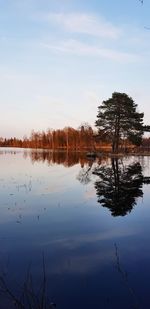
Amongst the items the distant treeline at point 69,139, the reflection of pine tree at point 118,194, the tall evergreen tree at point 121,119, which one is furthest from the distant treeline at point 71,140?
the reflection of pine tree at point 118,194

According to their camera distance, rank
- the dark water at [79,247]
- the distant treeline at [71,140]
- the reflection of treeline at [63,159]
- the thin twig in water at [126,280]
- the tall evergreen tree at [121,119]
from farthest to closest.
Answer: the distant treeline at [71,140] → the tall evergreen tree at [121,119] → the reflection of treeline at [63,159] → the dark water at [79,247] → the thin twig in water at [126,280]

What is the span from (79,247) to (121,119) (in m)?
53.2

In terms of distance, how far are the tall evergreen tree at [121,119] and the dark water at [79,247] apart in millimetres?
43982

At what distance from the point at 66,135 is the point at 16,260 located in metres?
134

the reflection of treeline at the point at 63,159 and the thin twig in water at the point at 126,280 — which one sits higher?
the reflection of treeline at the point at 63,159

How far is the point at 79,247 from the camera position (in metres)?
9.00

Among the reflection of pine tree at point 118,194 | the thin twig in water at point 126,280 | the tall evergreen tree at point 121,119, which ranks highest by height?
the tall evergreen tree at point 121,119

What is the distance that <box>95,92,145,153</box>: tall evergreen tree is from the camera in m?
60.2

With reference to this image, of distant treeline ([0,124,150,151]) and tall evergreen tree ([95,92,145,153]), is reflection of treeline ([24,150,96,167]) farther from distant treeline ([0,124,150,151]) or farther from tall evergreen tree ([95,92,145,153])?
distant treeline ([0,124,150,151])

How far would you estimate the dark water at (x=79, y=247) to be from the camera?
6.42 meters

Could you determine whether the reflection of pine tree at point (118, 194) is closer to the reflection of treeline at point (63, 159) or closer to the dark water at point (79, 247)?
the dark water at point (79, 247)

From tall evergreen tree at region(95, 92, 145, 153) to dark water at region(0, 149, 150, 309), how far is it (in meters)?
44.0

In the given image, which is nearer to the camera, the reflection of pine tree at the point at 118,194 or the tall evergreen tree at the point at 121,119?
the reflection of pine tree at the point at 118,194

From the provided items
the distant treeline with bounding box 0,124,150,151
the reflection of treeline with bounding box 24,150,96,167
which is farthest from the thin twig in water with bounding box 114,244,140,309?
the distant treeline with bounding box 0,124,150,151
